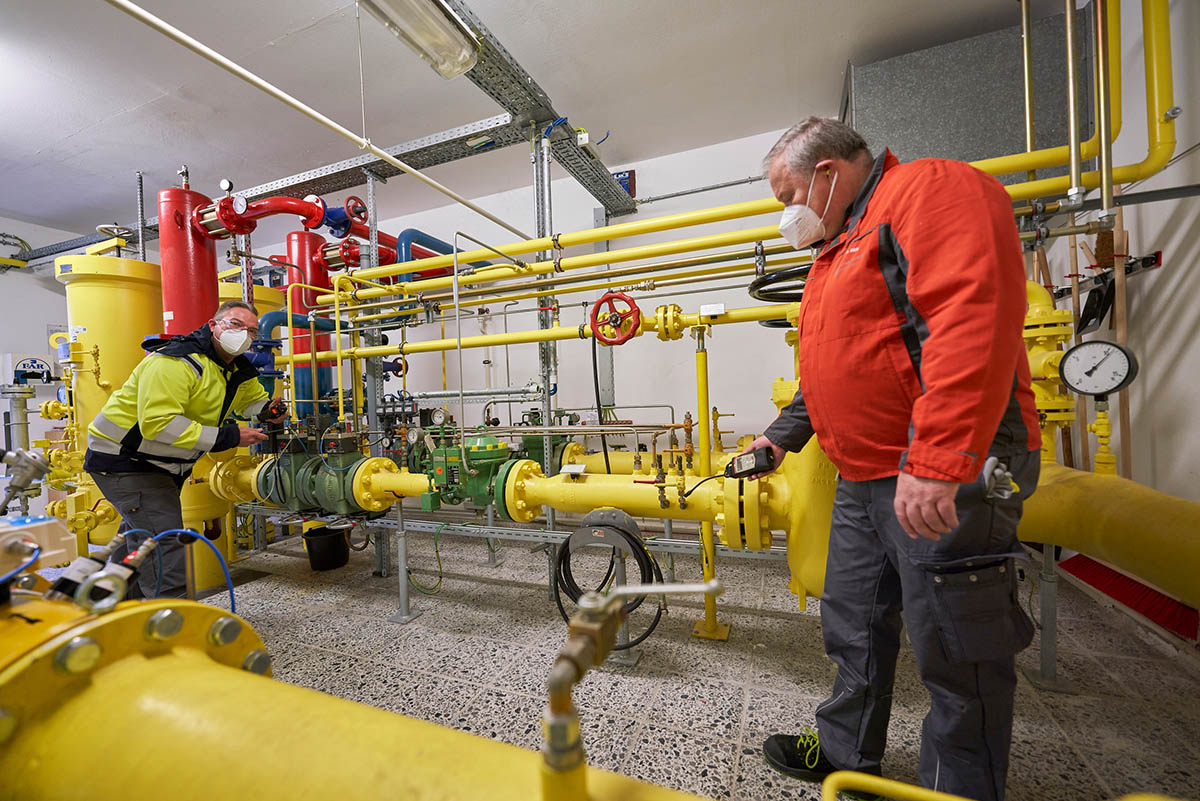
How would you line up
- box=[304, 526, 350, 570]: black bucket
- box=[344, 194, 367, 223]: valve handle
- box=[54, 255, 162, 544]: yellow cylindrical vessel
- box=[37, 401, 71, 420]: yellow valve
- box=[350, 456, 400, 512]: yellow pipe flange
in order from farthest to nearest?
box=[344, 194, 367, 223]: valve handle, box=[304, 526, 350, 570]: black bucket, box=[37, 401, 71, 420]: yellow valve, box=[54, 255, 162, 544]: yellow cylindrical vessel, box=[350, 456, 400, 512]: yellow pipe flange

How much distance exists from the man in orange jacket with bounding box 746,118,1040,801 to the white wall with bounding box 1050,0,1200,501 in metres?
1.40

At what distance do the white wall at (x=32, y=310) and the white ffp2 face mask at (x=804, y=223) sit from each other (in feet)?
20.0

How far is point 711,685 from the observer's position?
58.9 inches

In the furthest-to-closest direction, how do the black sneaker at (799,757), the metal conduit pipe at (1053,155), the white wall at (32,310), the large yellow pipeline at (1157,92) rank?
the white wall at (32,310) < the metal conduit pipe at (1053,155) < the large yellow pipeline at (1157,92) < the black sneaker at (799,757)

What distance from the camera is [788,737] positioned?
1218 millimetres

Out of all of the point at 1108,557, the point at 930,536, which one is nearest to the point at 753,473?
the point at 930,536

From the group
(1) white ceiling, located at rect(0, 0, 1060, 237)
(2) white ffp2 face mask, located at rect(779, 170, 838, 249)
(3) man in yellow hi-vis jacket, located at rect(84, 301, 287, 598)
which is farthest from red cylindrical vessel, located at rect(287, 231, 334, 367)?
(2) white ffp2 face mask, located at rect(779, 170, 838, 249)

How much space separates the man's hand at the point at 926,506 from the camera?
0.72 m

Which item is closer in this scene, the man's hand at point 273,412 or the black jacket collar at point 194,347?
the black jacket collar at point 194,347

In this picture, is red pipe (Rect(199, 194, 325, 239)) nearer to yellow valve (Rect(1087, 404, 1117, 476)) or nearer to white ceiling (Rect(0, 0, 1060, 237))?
white ceiling (Rect(0, 0, 1060, 237))

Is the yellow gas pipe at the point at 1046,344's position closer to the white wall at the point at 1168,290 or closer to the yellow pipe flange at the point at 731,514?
the white wall at the point at 1168,290

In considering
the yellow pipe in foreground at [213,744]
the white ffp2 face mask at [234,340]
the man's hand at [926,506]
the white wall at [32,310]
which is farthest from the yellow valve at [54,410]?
the man's hand at [926,506]

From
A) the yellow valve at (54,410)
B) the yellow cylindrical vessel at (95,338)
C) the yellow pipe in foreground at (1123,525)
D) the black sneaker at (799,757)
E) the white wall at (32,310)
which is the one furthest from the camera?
the white wall at (32,310)

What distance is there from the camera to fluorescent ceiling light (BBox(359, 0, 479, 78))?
4.33 ft
